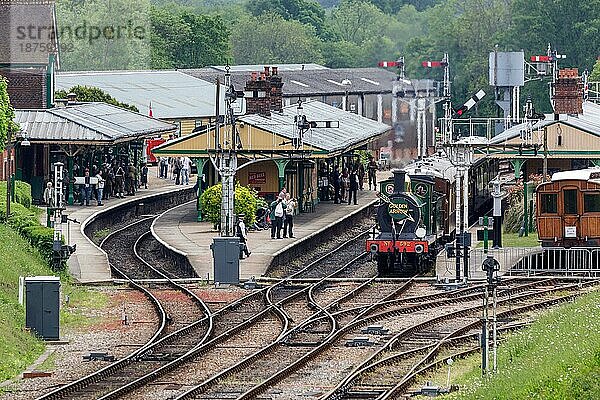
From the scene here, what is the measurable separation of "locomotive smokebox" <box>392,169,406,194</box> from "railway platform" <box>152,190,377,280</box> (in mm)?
3853

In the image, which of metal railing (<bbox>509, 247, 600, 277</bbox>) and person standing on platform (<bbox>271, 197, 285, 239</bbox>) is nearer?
metal railing (<bbox>509, 247, 600, 277</bbox>)

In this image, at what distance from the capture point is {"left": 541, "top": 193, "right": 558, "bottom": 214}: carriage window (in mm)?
35938

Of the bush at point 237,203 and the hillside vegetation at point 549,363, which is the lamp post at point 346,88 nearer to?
the bush at point 237,203

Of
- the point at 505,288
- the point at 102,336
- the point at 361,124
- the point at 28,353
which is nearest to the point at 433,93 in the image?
the point at 505,288

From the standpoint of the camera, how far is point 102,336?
85.5ft

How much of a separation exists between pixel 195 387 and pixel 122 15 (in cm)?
8552

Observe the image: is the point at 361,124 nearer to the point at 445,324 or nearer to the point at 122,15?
the point at 445,324

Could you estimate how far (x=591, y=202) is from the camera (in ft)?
117

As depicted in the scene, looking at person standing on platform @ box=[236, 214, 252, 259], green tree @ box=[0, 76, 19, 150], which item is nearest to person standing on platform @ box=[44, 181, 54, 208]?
green tree @ box=[0, 76, 19, 150]

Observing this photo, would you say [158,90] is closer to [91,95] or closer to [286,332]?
[91,95]

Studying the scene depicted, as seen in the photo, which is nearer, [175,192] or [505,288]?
[505,288]

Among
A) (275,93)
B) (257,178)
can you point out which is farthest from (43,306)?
(275,93)

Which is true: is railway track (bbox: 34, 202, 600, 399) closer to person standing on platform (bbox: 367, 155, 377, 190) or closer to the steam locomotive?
the steam locomotive

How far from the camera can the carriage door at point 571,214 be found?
35.6 m
